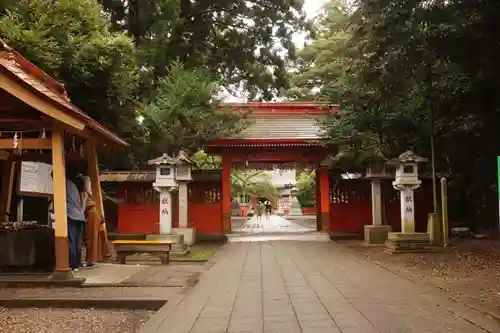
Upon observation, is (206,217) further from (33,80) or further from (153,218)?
A: (33,80)

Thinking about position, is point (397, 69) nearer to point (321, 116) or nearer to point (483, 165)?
point (483, 165)

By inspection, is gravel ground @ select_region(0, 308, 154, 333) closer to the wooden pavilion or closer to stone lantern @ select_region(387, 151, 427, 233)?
the wooden pavilion

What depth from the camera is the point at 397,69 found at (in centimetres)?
1041

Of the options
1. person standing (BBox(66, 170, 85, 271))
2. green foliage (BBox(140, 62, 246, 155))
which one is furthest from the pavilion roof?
green foliage (BBox(140, 62, 246, 155))

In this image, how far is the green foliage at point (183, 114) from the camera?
1478cm

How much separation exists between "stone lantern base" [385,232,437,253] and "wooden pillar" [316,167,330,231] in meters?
4.56

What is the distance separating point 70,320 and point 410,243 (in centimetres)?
914

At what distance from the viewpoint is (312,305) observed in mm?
6266

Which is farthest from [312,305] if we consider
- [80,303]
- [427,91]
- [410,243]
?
[427,91]

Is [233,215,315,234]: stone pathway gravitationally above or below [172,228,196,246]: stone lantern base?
below

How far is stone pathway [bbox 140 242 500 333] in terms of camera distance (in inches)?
205

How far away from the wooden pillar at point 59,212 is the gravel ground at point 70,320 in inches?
54.0

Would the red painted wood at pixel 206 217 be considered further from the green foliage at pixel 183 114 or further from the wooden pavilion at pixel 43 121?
the wooden pavilion at pixel 43 121

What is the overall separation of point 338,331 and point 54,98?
5.39 m
